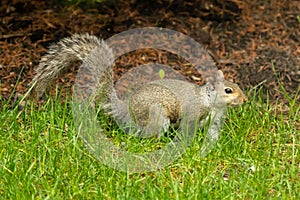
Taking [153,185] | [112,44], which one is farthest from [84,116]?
[112,44]

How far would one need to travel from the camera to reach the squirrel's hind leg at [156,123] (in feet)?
→ 11.3

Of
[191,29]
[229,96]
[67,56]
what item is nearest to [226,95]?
[229,96]

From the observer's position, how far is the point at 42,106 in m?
3.76

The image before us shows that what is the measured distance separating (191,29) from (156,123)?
1.46 metres

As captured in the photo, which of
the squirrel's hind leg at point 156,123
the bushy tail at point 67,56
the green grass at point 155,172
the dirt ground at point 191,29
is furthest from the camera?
the dirt ground at point 191,29

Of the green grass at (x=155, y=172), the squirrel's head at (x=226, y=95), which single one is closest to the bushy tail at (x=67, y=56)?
the green grass at (x=155, y=172)

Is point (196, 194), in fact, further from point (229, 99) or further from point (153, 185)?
point (229, 99)

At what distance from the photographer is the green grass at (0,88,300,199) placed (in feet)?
9.16

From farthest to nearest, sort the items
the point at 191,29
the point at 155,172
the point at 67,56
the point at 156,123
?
the point at 191,29
the point at 67,56
the point at 156,123
the point at 155,172

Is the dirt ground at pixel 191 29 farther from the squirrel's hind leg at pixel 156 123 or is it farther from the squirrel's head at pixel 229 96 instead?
the squirrel's hind leg at pixel 156 123

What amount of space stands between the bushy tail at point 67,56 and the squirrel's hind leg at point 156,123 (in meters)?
0.38

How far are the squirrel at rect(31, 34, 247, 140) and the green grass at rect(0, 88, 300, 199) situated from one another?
13 cm

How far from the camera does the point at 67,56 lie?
12.1ft

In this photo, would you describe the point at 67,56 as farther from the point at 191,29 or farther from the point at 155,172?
the point at 191,29
